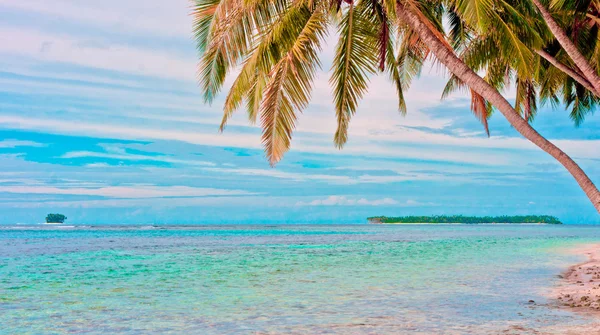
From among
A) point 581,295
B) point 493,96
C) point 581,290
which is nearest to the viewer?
point 493,96

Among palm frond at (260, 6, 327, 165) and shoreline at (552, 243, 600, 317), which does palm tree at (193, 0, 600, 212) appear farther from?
shoreline at (552, 243, 600, 317)

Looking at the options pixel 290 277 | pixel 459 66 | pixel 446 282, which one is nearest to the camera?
pixel 459 66

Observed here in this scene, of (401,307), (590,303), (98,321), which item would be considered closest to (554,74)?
(590,303)

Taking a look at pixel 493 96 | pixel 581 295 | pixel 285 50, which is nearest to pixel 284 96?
pixel 285 50

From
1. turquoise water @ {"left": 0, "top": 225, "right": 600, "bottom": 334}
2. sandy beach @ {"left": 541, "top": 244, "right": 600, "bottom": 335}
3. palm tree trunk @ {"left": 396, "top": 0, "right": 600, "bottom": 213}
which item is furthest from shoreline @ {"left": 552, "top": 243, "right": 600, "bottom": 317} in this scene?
palm tree trunk @ {"left": 396, "top": 0, "right": 600, "bottom": 213}

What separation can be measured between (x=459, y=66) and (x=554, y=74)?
826 centimetres

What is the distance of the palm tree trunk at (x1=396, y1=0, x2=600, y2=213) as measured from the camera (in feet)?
22.7

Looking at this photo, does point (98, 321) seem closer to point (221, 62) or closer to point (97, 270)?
point (221, 62)

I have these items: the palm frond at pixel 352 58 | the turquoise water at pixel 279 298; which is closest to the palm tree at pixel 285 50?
the palm frond at pixel 352 58

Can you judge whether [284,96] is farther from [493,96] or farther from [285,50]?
[493,96]

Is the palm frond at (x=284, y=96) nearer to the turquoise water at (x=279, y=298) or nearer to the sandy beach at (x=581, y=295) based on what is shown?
the turquoise water at (x=279, y=298)

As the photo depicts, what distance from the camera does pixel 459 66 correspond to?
25.7ft

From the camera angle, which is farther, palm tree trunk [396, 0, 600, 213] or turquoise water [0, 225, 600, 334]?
turquoise water [0, 225, 600, 334]

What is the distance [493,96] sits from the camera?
295 inches
